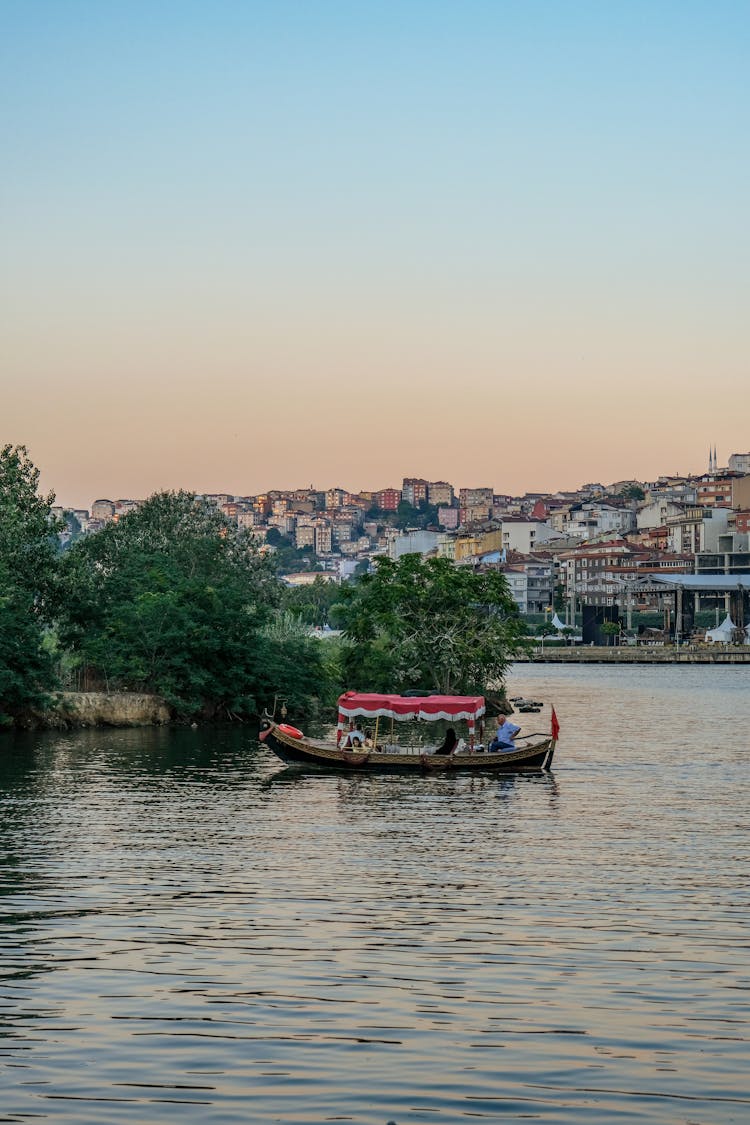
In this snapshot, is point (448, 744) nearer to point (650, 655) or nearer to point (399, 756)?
point (399, 756)

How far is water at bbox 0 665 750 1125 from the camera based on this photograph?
11961mm

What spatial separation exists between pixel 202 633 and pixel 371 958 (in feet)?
135

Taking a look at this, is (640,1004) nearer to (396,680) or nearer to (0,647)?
(0,647)

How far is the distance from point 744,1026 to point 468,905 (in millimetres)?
6503

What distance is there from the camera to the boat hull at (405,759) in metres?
39.6

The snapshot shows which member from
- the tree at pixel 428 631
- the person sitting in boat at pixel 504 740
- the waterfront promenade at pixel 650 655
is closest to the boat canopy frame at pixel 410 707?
the person sitting in boat at pixel 504 740

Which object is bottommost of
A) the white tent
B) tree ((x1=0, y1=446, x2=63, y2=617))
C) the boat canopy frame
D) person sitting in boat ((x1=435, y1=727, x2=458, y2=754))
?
person sitting in boat ((x1=435, y1=727, x2=458, y2=754))

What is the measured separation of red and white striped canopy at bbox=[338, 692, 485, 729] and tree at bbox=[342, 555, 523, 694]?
22309mm

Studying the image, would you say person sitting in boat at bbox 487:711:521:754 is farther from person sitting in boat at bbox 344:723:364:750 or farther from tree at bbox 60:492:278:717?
tree at bbox 60:492:278:717

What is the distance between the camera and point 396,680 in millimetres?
65250

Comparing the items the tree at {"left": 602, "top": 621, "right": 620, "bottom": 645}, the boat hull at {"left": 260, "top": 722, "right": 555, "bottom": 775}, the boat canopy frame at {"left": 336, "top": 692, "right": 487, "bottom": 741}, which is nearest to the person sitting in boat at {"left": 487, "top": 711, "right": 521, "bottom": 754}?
the boat hull at {"left": 260, "top": 722, "right": 555, "bottom": 775}

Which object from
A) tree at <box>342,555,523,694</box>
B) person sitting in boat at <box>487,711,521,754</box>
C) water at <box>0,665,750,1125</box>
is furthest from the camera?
tree at <box>342,555,523,694</box>

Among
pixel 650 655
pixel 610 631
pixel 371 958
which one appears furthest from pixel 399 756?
pixel 610 631

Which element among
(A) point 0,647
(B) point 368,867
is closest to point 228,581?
(A) point 0,647
